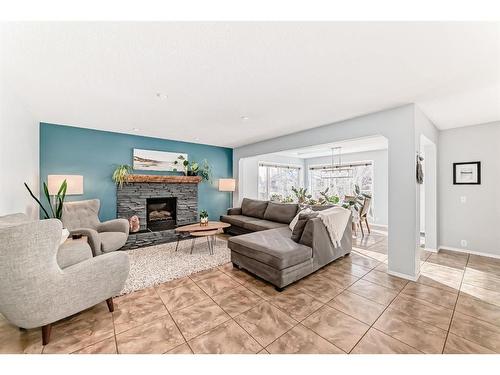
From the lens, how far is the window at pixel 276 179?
7227 millimetres

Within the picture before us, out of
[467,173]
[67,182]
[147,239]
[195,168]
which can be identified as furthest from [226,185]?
[467,173]

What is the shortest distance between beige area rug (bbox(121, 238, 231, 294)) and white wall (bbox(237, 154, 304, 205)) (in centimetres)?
244

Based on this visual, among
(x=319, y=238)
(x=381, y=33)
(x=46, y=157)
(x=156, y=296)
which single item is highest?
(x=381, y=33)

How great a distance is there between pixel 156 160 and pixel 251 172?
297cm

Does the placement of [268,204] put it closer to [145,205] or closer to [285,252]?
[285,252]

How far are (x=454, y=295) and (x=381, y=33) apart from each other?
2.80m

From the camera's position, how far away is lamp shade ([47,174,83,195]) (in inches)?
127

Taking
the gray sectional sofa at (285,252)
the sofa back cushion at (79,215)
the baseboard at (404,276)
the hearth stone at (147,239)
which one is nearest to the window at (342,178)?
the gray sectional sofa at (285,252)

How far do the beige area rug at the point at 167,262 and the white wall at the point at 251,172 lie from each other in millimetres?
2441

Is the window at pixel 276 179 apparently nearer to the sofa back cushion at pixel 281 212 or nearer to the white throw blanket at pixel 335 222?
the sofa back cushion at pixel 281 212

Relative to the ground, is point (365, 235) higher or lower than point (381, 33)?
lower
